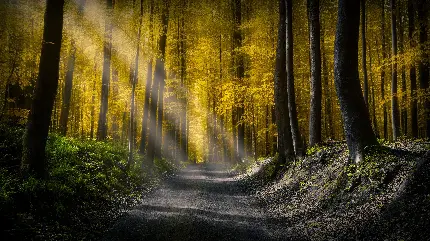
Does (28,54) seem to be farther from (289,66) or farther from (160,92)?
A: (289,66)

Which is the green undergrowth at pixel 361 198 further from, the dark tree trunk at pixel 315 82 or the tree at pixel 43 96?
the tree at pixel 43 96

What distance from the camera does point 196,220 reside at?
8.01 meters

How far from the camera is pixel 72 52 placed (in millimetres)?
18047

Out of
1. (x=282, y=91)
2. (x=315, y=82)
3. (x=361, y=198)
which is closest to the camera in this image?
(x=361, y=198)

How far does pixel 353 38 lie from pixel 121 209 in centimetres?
803

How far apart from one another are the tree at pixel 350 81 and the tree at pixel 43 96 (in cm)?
766

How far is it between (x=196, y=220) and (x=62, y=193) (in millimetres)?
3321

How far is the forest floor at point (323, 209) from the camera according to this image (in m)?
5.73

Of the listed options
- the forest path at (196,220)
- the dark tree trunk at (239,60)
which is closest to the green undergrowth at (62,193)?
the forest path at (196,220)

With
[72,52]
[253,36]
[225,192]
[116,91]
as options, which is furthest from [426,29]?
[116,91]

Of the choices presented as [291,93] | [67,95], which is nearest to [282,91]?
[291,93]

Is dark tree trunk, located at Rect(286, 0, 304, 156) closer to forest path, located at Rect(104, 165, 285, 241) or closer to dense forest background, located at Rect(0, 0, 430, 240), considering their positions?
dense forest background, located at Rect(0, 0, 430, 240)

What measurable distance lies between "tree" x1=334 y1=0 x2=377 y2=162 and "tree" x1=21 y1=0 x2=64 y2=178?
7655mm

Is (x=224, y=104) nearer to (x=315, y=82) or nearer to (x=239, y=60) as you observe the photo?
(x=239, y=60)
